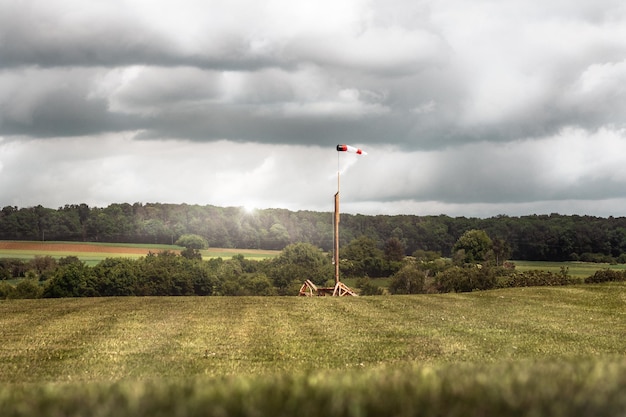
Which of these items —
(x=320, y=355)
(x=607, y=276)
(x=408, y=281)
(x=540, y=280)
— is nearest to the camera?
(x=320, y=355)

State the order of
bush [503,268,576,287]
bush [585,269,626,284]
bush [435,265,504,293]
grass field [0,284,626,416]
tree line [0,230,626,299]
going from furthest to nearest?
tree line [0,230,626,299]
bush [435,265,504,293]
bush [503,268,576,287]
bush [585,269,626,284]
grass field [0,284,626,416]

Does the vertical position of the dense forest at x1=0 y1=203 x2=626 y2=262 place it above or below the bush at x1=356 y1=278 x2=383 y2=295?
above

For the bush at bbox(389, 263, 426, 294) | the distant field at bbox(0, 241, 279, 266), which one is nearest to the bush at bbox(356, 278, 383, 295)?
the bush at bbox(389, 263, 426, 294)

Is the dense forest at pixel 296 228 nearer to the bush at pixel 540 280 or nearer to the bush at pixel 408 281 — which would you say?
the bush at pixel 408 281

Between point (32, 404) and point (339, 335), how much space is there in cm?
1424

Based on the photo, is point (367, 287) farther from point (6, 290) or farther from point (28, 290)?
point (6, 290)

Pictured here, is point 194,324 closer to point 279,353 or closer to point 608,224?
point 279,353

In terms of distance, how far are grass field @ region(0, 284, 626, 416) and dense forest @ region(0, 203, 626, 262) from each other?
42838 mm

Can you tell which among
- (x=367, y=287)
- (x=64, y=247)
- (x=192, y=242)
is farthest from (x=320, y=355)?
(x=192, y=242)

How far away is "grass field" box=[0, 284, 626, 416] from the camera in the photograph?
5.67m

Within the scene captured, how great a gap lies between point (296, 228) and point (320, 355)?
81.2 meters

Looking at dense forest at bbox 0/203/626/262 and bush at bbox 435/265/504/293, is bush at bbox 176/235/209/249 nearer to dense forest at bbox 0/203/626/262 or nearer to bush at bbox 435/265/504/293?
dense forest at bbox 0/203/626/262

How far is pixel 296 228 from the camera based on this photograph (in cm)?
9781

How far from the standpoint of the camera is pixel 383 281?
88.4 metres
